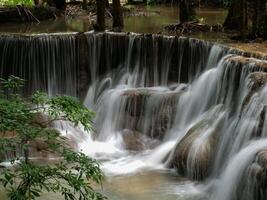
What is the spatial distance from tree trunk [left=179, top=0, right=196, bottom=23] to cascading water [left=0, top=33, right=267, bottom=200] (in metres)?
3.86

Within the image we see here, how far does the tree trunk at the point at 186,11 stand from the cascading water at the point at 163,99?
12.7ft

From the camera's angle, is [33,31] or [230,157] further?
[33,31]

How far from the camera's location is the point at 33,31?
64.7 feet

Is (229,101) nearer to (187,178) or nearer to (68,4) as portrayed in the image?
(187,178)

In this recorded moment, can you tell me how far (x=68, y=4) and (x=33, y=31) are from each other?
1182 cm

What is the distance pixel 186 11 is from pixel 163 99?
258 inches

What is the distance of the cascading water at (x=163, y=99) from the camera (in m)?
11.4

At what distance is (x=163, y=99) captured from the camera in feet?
48.7

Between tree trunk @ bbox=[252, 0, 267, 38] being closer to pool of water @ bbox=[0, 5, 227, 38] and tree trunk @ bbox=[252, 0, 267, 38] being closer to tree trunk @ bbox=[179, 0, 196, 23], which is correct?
pool of water @ bbox=[0, 5, 227, 38]

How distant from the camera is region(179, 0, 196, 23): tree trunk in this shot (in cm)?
2022

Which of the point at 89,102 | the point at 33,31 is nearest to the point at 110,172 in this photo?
the point at 89,102

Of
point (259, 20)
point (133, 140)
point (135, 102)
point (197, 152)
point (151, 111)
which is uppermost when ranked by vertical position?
point (259, 20)

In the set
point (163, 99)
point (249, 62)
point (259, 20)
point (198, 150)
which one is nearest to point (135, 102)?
point (163, 99)

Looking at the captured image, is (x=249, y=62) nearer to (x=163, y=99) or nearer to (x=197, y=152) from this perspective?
(x=197, y=152)
